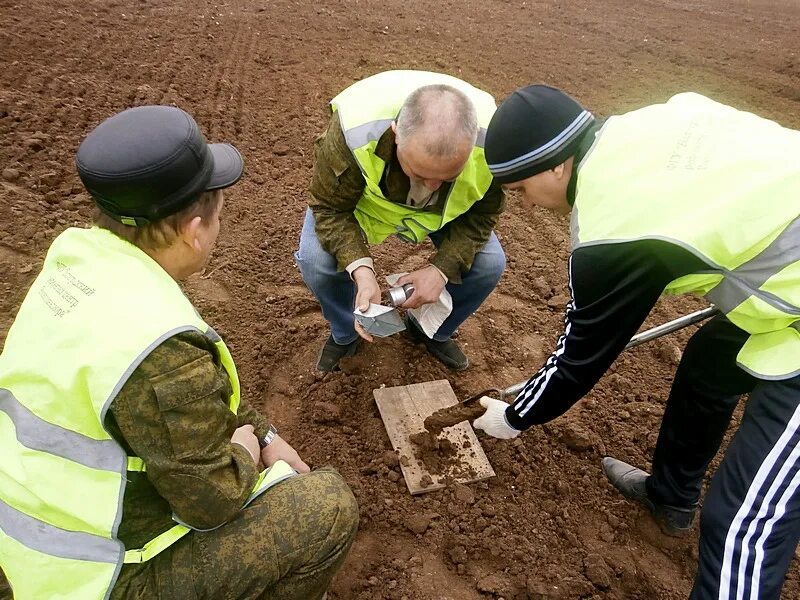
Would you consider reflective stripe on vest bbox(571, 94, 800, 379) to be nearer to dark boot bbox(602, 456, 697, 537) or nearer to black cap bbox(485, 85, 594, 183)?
black cap bbox(485, 85, 594, 183)

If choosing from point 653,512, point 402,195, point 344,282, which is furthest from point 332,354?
point 653,512

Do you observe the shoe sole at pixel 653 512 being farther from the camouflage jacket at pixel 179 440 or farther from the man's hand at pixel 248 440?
the camouflage jacket at pixel 179 440

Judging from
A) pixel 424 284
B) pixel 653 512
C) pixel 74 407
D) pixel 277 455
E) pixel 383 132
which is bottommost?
pixel 653 512

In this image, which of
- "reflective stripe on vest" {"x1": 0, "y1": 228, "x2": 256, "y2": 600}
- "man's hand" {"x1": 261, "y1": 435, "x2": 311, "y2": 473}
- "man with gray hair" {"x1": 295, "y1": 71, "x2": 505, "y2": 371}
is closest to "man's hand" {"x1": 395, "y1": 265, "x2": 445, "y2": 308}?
"man with gray hair" {"x1": 295, "y1": 71, "x2": 505, "y2": 371}

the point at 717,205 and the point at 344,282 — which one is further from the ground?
the point at 717,205

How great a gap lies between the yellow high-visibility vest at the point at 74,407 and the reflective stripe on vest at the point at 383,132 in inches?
42.8

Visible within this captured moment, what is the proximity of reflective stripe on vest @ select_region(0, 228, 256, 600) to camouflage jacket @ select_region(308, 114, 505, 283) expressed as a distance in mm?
1112

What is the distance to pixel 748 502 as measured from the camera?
150 cm

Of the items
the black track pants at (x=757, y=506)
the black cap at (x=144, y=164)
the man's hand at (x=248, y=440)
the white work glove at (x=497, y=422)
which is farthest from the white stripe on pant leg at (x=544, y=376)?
the black cap at (x=144, y=164)

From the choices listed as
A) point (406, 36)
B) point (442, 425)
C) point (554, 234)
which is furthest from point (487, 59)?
point (442, 425)

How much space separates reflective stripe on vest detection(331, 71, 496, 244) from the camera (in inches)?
87.4

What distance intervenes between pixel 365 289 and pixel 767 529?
149 centimetres

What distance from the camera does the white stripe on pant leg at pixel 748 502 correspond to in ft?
4.83

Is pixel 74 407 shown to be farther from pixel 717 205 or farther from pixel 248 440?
pixel 717 205
